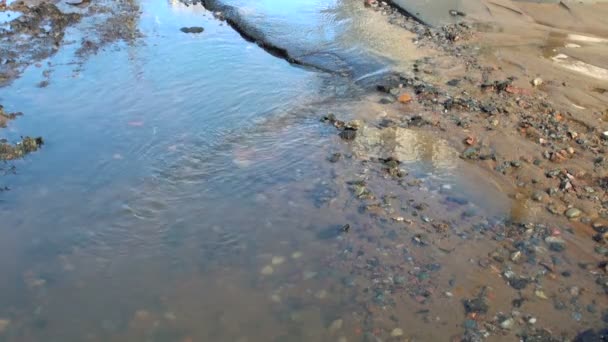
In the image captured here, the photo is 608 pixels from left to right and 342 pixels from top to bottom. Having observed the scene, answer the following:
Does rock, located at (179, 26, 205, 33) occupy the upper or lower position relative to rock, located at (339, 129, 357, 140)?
upper

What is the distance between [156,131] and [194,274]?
249 centimetres

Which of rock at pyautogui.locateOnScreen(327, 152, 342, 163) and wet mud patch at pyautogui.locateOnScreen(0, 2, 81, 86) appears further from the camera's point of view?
wet mud patch at pyautogui.locateOnScreen(0, 2, 81, 86)

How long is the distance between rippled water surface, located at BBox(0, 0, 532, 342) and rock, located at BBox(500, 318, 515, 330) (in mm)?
360

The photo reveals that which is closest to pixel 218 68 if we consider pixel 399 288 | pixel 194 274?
pixel 194 274

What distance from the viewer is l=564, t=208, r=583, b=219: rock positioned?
4652 millimetres

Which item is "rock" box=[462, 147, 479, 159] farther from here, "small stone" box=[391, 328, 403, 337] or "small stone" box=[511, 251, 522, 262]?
"small stone" box=[391, 328, 403, 337]

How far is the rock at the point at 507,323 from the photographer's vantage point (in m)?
3.60

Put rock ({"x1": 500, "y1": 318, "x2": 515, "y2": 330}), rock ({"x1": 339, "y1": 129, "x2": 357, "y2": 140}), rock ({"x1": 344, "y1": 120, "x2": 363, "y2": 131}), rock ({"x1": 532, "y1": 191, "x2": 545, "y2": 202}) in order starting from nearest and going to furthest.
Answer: rock ({"x1": 500, "y1": 318, "x2": 515, "y2": 330}), rock ({"x1": 532, "y1": 191, "x2": 545, "y2": 202}), rock ({"x1": 339, "y1": 129, "x2": 357, "y2": 140}), rock ({"x1": 344, "y1": 120, "x2": 363, "y2": 131})

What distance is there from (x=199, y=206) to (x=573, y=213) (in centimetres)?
352

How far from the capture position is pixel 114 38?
8992 mm

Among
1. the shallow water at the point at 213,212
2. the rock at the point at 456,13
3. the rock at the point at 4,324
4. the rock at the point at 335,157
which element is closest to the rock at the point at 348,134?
the shallow water at the point at 213,212

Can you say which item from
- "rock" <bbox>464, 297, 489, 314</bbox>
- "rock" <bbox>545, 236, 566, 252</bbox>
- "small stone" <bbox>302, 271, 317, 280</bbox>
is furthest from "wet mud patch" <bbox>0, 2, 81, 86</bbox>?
"rock" <bbox>545, 236, 566, 252</bbox>

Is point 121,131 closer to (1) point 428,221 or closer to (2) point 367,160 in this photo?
(2) point 367,160

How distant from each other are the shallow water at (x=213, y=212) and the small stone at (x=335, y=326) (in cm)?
2
